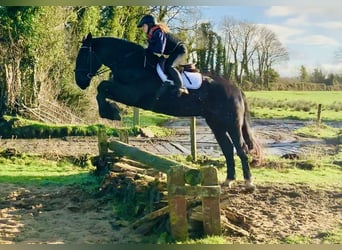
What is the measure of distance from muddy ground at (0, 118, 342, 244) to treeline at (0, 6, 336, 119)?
0.50m

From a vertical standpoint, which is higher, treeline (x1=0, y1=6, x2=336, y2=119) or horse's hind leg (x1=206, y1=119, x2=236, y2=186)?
treeline (x1=0, y1=6, x2=336, y2=119)

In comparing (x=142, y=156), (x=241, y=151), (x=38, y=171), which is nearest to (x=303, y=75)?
(x=241, y=151)

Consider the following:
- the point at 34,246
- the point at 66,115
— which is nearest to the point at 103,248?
the point at 34,246

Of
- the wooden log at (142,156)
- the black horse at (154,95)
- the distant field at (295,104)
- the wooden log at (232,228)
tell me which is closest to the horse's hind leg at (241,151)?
the black horse at (154,95)

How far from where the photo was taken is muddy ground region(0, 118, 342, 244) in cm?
444

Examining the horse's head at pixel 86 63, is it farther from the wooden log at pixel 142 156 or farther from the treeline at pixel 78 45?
the wooden log at pixel 142 156

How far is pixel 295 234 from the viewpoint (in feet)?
14.7

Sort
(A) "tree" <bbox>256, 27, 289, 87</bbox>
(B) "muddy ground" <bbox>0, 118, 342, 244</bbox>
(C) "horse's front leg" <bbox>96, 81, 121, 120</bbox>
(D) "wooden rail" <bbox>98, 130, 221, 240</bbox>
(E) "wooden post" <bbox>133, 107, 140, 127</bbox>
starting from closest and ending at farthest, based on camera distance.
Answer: (D) "wooden rail" <bbox>98, 130, 221, 240</bbox> → (B) "muddy ground" <bbox>0, 118, 342, 244</bbox> → (C) "horse's front leg" <bbox>96, 81, 121, 120</bbox> → (A) "tree" <bbox>256, 27, 289, 87</bbox> → (E) "wooden post" <bbox>133, 107, 140, 127</bbox>

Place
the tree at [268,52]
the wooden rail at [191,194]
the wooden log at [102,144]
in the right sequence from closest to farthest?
the wooden rail at [191,194] → the tree at [268,52] → the wooden log at [102,144]

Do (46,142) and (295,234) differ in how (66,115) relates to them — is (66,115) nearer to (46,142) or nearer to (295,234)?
(46,142)

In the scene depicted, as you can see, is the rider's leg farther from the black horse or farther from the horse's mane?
the horse's mane

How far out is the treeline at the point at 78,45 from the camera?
540 centimetres

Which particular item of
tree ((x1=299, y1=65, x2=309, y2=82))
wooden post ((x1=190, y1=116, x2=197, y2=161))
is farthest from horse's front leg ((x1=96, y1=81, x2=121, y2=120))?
tree ((x1=299, y1=65, x2=309, y2=82))

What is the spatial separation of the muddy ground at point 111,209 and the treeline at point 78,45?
0.50 m
